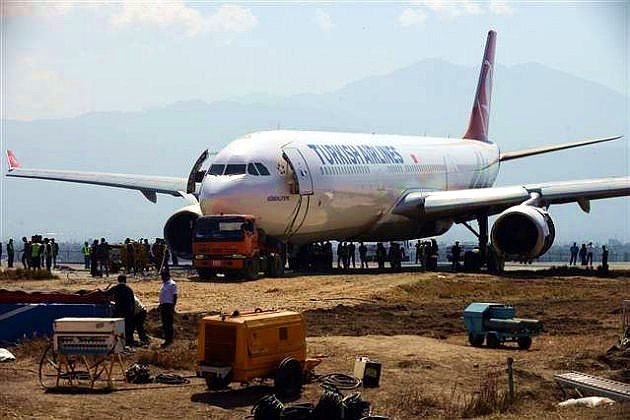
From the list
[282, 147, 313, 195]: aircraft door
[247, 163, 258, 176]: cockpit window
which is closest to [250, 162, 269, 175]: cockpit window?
[247, 163, 258, 176]: cockpit window

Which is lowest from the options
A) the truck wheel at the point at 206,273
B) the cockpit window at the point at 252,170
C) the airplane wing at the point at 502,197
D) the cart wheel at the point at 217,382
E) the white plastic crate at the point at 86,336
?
the cart wheel at the point at 217,382

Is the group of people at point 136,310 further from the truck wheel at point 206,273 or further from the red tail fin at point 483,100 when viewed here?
the red tail fin at point 483,100

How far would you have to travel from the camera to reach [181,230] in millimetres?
39000

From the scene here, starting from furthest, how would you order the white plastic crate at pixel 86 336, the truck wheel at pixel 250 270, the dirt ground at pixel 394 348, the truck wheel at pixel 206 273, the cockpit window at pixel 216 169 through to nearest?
the cockpit window at pixel 216 169
the truck wheel at pixel 206 273
the truck wheel at pixel 250 270
the white plastic crate at pixel 86 336
the dirt ground at pixel 394 348

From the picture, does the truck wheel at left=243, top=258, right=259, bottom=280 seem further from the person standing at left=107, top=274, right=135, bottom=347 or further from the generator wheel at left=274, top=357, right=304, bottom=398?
the generator wheel at left=274, top=357, right=304, bottom=398

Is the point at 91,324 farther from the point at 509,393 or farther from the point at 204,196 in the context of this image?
the point at 204,196

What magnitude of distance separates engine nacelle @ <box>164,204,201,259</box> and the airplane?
0.04 m

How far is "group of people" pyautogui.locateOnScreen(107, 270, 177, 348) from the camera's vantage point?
21.0 m

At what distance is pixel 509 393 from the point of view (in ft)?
56.1

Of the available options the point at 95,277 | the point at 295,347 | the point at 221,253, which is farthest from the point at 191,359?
the point at 95,277

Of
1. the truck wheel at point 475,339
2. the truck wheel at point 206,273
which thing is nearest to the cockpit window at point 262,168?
the truck wheel at point 206,273

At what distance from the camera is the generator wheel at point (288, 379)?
16.8 m

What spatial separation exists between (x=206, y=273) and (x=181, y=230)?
4889 mm

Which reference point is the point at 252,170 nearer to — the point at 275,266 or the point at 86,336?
the point at 275,266
